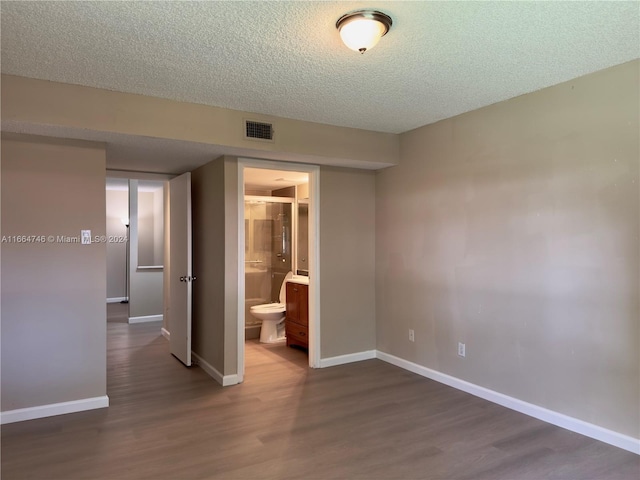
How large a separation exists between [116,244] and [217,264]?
622cm

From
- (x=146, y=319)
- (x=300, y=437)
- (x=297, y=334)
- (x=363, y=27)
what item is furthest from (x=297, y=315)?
(x=363, y=27)

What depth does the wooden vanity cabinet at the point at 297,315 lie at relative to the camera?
4926 millimetres

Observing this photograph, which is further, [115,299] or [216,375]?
[115,299]

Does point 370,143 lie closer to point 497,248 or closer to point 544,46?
point 497,248

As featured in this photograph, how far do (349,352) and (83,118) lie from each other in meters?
3.34

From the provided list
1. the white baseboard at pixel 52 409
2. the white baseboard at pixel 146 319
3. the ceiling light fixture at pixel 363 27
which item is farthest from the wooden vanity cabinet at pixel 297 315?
the ceiling light fixture at pixel 363 27

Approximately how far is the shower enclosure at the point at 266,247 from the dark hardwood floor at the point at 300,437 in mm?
2174

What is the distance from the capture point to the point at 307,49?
246 cm

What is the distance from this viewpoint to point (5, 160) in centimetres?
309

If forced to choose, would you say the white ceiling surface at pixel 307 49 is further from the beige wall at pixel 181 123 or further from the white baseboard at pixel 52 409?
the white baseboard at pixel 52 409

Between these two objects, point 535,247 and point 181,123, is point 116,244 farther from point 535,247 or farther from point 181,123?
point 535,247

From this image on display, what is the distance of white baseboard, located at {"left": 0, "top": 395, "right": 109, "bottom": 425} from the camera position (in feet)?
10.2

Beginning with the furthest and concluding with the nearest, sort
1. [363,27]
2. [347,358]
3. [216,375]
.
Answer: [347,358] → [216,375] → [363,27]

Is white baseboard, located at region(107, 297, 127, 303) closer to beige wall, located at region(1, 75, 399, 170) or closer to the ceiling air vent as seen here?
beige wall, located at region(1, 75, 399, 170)
